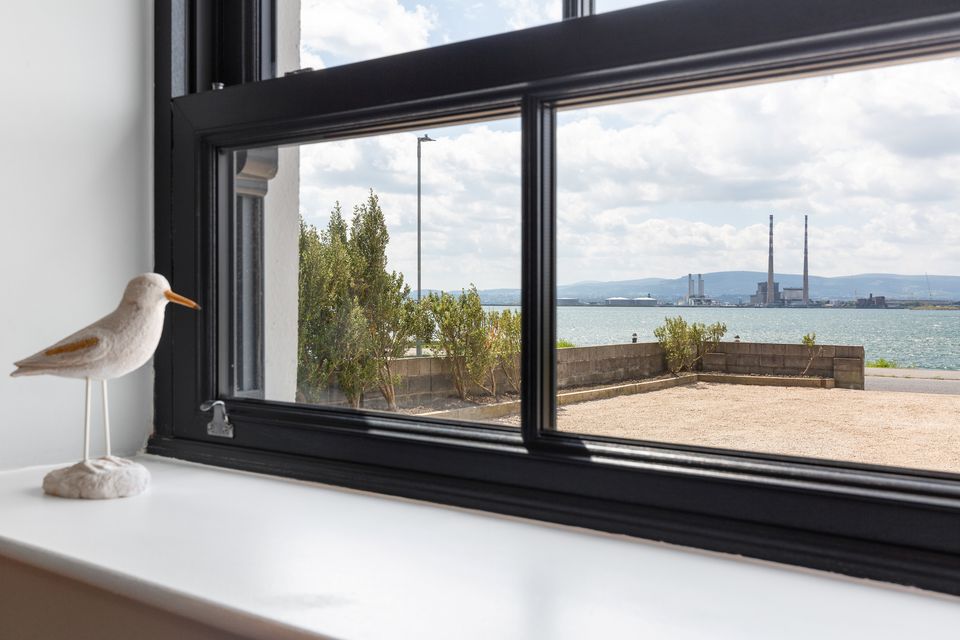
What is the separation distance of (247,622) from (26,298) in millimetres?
821

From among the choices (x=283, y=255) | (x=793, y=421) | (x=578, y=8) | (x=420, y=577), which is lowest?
(x=420, y=577)

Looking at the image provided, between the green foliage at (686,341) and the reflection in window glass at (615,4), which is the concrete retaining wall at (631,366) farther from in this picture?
the reflection in window glass at (615,4)

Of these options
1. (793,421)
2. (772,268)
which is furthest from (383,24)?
(793,421)

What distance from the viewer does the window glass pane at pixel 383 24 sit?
1.15m

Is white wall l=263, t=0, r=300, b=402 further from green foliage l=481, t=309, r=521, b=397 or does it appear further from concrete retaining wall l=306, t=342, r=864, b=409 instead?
green foliage l=481, t=309, r=521, b=397

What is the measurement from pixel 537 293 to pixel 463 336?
19 cm

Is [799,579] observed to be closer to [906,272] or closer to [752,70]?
[906,272]

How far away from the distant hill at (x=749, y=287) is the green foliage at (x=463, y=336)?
0.04 metres

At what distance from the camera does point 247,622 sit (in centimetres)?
75

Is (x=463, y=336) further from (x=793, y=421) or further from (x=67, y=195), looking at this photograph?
(x=67, y=195)

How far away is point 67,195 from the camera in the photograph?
1.34 m

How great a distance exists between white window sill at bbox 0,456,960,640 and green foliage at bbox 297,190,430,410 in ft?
0.85

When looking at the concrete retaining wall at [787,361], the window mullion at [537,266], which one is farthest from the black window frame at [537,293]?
the concrete retaining wall at [787,361]

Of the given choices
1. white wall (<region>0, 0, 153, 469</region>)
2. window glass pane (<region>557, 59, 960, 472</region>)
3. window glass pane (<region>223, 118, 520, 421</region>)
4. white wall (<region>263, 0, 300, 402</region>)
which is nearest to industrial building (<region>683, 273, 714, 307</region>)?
window glass pane (<region>557, 59, 960, 472</region>)
